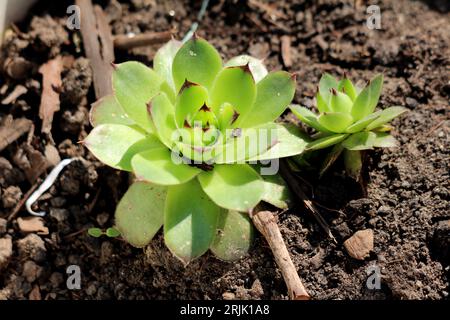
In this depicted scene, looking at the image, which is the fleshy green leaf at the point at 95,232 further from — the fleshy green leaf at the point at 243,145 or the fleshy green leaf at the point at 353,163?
the fleshy green leaf at the point at 353,163

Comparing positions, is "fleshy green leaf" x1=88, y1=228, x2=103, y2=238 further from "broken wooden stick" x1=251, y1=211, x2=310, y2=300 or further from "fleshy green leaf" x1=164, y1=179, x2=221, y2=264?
"broken wooden stick" x1=251, y1=211, x2=310, y2=300

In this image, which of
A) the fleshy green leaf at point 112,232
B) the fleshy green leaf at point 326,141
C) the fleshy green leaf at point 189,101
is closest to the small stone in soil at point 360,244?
the fleshy green leaf at point 326,141

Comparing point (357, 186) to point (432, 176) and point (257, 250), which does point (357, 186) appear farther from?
point (257, 250)

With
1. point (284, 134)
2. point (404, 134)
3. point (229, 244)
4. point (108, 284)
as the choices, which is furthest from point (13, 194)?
point (404, 134)

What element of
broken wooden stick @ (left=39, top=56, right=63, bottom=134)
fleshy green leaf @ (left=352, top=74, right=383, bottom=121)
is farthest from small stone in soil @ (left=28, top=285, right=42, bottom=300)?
fleshy green leaf @ (left=352, top=74, right=383, bottom=121)

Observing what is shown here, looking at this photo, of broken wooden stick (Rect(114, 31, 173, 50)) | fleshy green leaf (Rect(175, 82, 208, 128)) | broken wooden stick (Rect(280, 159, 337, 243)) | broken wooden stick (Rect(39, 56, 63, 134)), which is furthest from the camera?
broken wooden stick (Rect(114, 31, 173, 50))
